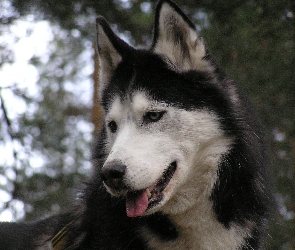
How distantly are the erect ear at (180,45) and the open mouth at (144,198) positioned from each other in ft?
2.78

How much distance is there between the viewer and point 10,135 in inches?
176

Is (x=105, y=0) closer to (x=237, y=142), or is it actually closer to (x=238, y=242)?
(x=237, y=142)

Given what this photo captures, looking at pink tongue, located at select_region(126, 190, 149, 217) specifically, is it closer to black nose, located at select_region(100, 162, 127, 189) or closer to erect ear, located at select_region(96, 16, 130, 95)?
black nose, located at select_region(100, 162, 127, 189)

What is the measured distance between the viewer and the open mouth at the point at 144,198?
11.1 feet

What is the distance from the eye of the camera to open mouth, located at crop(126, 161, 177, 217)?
339cm

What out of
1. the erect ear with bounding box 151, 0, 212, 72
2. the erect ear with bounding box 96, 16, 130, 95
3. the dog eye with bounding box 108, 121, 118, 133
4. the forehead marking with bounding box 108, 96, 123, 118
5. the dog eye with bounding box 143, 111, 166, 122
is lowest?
the dog eye with bounding box 108, 121, 118, 133

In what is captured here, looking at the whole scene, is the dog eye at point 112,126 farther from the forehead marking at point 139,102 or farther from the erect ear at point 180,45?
the erect ear at point 180,45

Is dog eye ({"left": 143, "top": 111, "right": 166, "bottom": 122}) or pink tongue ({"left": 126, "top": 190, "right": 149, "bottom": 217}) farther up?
dog eye ({"left": 143, "top": 111, "right": 166, "bottom": 122})

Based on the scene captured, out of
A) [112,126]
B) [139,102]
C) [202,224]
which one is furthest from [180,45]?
[202,224]

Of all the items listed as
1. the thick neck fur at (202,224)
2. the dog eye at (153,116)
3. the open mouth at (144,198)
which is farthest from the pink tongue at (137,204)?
the dog eye at (153,116)

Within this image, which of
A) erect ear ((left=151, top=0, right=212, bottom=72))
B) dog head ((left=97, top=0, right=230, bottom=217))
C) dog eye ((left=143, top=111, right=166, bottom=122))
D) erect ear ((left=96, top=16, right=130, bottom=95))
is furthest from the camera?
erect ear ((left=96, top=16, right=130, bottom=95))

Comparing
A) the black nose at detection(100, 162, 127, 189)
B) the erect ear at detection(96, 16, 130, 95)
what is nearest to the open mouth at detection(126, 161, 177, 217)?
the black nose at detection(100, 162, 127, 189)

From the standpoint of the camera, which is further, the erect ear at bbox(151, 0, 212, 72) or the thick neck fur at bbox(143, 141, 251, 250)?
the erect ear at bbox(151, 0, 212, 72)

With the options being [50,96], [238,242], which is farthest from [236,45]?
[50,96]
